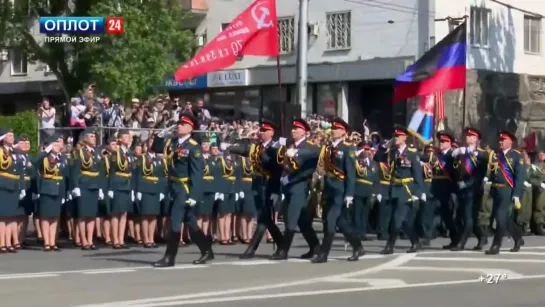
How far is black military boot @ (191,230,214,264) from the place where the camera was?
17.2 metres

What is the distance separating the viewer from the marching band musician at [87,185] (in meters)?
20.9

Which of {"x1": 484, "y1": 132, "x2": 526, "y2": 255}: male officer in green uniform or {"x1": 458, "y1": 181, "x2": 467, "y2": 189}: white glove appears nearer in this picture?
{"x1": 484, "y1": 132, "x2": 526, "y2": 255}: male officer in green uniform

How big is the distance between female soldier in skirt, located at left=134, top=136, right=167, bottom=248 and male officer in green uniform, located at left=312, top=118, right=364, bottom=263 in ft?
15.4

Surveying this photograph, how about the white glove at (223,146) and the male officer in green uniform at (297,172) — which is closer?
the male officer in green uniform at (297,172)

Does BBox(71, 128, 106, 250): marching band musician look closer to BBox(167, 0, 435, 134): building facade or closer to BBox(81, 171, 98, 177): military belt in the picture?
BBox(81, 171, 98, 177): military belt

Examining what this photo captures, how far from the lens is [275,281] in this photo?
15117 millimetres

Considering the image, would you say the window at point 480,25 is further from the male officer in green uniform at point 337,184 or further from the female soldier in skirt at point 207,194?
the male officer in green uniform at point 337,184

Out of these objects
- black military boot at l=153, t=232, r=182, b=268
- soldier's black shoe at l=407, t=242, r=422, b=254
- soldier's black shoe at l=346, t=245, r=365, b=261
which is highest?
black military boot at l=153, t=232, r=182, b=268

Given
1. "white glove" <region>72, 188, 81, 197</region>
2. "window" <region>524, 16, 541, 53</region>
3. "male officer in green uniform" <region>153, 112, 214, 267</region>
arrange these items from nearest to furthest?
"male officer in green uniform" <region>153, 112, 214, 267</region> → "white glove" <region>72, 188, 81, 197</region> → "window" <region>524, 16, 541, 53</region>

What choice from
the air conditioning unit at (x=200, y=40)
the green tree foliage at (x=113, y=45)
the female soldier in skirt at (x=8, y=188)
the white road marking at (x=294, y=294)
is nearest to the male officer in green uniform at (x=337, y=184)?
the white road marking at (x=294, y=294)

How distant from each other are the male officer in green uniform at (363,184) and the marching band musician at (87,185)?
4341mm

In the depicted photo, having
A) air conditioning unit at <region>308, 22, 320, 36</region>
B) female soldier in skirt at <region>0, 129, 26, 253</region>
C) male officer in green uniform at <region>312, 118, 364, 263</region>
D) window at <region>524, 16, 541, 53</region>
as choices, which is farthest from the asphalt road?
window at <region>524, 16, 541, 53</region>

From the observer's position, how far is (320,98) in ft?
136

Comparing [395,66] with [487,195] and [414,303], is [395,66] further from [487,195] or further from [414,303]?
[414,303]
